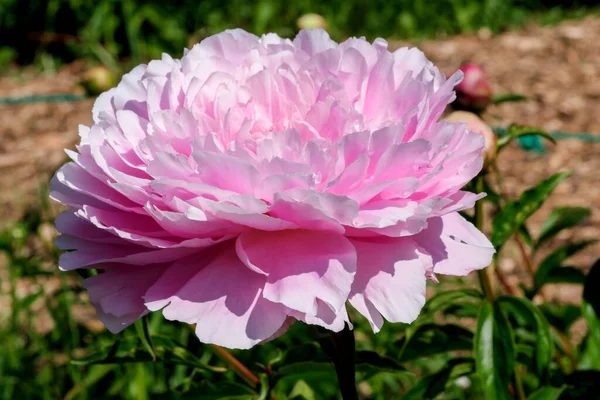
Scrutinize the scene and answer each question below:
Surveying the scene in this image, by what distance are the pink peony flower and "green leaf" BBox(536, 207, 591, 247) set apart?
2.30ft

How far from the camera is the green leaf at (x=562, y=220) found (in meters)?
1.20

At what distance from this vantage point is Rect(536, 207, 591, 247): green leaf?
1.20m

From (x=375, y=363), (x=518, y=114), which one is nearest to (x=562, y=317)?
(x=375, y=363)

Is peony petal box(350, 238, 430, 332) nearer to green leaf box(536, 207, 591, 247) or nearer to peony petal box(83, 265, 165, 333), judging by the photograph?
peony petal box(83, 265, 165, 333)

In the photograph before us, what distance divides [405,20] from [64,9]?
186 centimetres

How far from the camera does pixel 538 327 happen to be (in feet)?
2.70

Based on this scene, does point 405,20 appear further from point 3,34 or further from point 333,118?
point 333,118

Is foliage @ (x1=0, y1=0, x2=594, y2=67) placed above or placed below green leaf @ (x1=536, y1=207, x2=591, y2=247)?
below

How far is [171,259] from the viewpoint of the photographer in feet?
1.72

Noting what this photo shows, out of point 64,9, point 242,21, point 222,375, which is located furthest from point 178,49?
point 222,375

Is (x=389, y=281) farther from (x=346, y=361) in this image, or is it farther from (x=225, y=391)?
(x=225, y=391)

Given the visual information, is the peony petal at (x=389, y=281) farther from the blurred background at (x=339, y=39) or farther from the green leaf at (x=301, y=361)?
the blurred background at (x=339, y=39)

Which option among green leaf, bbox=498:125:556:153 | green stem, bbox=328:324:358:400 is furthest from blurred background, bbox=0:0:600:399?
green stem, bbox=328:324:358:400

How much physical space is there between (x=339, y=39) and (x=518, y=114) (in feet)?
3.45
